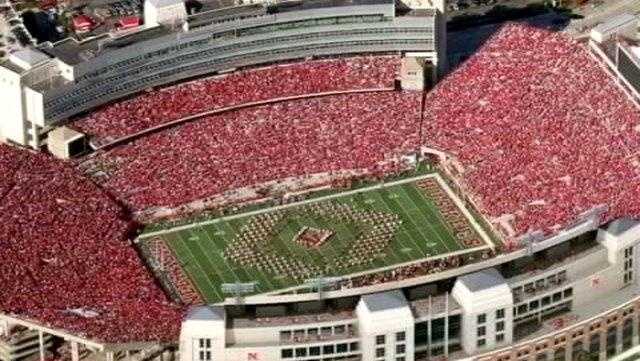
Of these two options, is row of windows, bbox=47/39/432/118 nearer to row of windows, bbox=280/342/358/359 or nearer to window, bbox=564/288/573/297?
→ row of windows, bbox=280/342/358/359

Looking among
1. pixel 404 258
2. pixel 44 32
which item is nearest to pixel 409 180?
pixel 404 258

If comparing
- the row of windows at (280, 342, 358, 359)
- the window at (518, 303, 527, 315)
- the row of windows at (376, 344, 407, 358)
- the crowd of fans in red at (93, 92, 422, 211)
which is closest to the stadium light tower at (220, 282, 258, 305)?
the row of windows at (280, 342, 358, 359)

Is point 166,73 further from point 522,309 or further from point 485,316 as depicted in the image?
point 485,316

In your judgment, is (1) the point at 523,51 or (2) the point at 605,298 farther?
(1) the point at 523,51

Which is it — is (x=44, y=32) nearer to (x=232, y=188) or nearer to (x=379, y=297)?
(x=232, y=188)

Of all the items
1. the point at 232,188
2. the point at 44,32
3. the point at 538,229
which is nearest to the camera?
the point at 538,229

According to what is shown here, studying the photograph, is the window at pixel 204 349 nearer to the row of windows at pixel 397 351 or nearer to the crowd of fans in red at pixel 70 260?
the crowd of fans in red at pixel 70 260

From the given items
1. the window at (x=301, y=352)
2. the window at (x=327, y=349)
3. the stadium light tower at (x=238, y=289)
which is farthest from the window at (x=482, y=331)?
the stadium light tower at (x=238, y=289)
